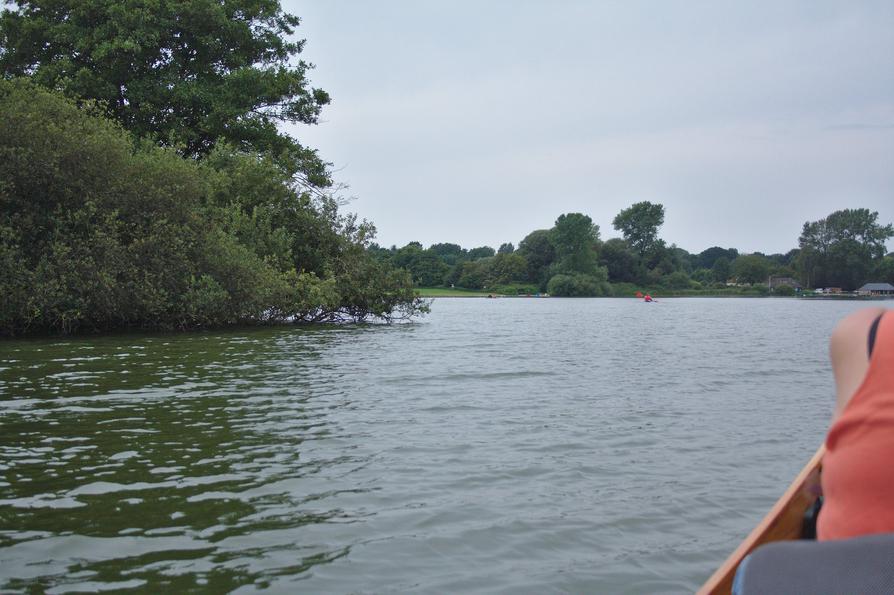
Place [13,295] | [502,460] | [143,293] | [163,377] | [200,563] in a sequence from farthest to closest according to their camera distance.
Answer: [143,293]
[13,295]
[163,377]
[502,460]
[200,563]

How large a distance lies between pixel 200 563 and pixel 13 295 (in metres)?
21.5

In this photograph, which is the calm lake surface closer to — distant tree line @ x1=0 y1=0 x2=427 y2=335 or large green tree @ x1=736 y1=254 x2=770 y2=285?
distant tree line @ x1=0 y1=0 x2=427 y2=335

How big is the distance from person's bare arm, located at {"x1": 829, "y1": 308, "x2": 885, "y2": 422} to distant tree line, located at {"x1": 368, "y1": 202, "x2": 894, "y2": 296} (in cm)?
14502

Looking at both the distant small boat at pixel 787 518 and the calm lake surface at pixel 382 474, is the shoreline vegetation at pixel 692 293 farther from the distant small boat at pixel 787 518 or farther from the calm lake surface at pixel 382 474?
the distant small boat at pixel 787 518

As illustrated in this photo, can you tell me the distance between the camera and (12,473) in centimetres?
831

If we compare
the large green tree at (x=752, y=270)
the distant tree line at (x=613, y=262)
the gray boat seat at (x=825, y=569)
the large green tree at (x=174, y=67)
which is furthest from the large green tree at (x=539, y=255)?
the gray boat seat at (x=825, y=569)

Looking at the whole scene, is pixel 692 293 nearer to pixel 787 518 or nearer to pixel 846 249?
pixel 846 249

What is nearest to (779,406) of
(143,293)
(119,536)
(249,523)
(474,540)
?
(474,540)

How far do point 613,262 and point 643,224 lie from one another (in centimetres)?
1517

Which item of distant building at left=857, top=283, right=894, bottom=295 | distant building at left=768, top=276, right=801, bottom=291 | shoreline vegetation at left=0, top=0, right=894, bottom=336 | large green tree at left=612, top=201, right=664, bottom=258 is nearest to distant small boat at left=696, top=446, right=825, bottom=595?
shoreline vegetation at left=0, top=0, right=894, bottom=336

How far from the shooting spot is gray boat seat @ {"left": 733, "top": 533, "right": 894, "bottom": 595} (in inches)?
98.1

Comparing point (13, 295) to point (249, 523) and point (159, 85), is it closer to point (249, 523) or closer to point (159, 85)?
point (159, 85)

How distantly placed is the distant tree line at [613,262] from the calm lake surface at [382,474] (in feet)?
436

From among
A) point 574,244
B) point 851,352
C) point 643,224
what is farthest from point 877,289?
point 851,352
